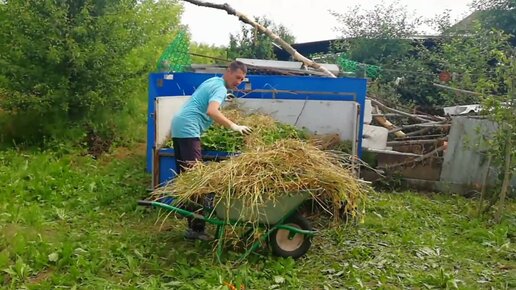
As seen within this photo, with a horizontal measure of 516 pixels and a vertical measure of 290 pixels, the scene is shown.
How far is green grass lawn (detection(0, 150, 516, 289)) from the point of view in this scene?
3998mm

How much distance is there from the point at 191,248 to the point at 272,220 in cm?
83

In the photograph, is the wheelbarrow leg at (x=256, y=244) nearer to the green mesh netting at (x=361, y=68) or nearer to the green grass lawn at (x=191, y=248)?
the green grass lawn at (x=191, y=248)

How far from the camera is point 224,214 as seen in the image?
4207mm

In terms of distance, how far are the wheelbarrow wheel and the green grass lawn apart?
3.7 inches

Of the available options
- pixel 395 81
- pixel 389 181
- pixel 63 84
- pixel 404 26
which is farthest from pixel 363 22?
pixel 63 84

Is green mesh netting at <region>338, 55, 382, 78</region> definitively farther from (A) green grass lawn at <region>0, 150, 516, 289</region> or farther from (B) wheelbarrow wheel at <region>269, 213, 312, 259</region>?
(B) wheelbarrow wheel at <region>269, 213, 312, 259</region>


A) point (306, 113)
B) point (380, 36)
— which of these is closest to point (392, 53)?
point (380, 36)

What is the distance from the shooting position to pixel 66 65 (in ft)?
25.7

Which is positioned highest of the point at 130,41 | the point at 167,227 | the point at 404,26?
the point at 404,26

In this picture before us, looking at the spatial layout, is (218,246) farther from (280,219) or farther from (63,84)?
(63,84)

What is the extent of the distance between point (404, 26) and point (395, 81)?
206cm

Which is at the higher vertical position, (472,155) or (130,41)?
(130,41)

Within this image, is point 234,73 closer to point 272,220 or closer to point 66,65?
point 272,220

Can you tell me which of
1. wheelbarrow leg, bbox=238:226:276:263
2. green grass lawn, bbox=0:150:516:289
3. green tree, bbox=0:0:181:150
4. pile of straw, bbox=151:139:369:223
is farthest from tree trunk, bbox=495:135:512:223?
green tree, bbox=0:0:181:150
